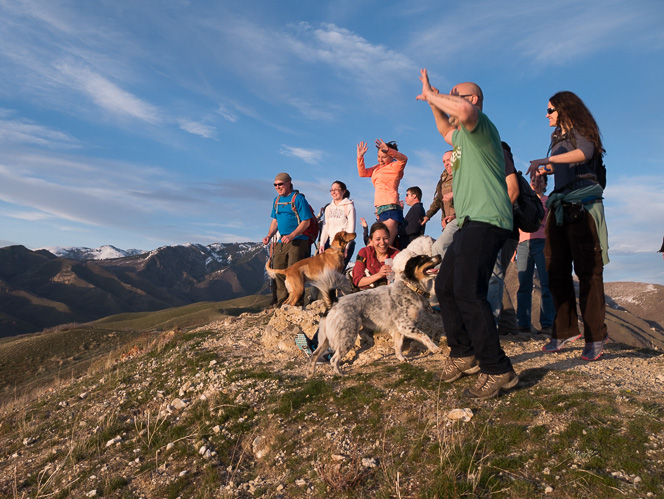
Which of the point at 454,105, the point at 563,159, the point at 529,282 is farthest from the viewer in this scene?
the point at 529,282

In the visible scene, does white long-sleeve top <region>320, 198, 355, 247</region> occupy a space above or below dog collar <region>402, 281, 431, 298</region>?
above

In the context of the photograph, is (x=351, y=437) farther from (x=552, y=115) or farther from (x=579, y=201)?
(x=552, y=115)

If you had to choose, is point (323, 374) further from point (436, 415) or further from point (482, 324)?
point (482, 324)

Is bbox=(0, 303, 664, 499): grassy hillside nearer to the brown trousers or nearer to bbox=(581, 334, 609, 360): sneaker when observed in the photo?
bbox=(581, 334, 609, 360): sneaker

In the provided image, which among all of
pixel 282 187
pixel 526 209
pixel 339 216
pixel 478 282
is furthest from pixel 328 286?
pixel 282 187

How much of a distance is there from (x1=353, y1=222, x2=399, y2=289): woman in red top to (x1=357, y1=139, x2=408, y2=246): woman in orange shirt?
0.89 metres

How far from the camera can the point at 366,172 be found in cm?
871

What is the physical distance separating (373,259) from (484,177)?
3635 mm

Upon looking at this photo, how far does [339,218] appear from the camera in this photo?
911 cm

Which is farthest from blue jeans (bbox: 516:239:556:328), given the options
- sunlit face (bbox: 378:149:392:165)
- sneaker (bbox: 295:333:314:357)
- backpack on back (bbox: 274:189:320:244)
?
backpack on back (bbox: 274:189:320:244)

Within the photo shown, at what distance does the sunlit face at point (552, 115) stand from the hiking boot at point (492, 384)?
3033mm

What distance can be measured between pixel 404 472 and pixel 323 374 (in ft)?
8.24

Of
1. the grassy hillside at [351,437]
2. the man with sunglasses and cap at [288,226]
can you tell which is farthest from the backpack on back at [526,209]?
the man with sunglasses and cap at [288,226]

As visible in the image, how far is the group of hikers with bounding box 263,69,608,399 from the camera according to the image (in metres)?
3.70
